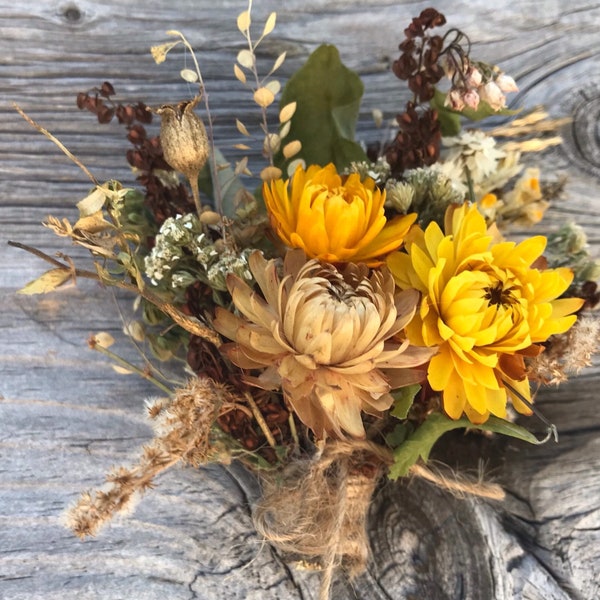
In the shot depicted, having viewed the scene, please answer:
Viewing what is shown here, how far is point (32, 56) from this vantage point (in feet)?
2.62

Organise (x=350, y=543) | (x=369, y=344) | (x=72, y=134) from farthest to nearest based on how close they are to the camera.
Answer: (x=72, y=134)
(x=350, y=543)
(x=369, y=344)

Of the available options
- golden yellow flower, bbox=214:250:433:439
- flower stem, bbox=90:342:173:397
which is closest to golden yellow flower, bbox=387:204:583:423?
golden yellow flower, bbox=214:250:433:439

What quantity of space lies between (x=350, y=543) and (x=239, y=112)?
52 centimetres

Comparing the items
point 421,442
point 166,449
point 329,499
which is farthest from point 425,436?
point 166,449

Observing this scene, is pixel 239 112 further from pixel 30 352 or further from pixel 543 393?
pixel 543 393

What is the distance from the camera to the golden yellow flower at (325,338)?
49cm

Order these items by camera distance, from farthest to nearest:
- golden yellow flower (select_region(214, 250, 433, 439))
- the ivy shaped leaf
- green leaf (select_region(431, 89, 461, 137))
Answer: green leaf (select_region(431, 89, 461, 137)) → the ivy shaped leaf → golden yellow flower (select_region(214, 250, 433, 439))

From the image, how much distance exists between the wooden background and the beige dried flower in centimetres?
26

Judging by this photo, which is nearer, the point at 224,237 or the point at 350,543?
the point at 224,237

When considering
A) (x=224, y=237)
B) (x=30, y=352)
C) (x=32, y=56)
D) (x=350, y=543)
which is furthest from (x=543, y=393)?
(x=32, y=56)

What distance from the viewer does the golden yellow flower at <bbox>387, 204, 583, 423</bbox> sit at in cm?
52

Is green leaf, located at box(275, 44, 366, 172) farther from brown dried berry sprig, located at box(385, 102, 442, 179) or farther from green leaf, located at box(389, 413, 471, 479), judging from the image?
green leaf, located at box(389, 413, 471, 479)

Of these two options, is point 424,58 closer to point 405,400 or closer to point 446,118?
point 446,118

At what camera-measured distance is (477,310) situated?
52 cm
